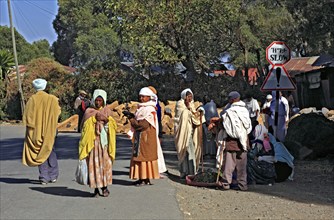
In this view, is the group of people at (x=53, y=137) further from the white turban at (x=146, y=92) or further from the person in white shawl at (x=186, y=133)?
the person in white shawl at (x=186, y=133)

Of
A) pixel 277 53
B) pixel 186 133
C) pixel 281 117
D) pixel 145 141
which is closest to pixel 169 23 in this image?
pixel 281 117

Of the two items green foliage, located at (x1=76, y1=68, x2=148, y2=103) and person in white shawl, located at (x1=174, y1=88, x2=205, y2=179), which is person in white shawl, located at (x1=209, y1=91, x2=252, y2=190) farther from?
green foliage, located at (x1=76, y1=68, x2=148, y2=103)

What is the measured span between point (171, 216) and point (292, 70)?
31.3m

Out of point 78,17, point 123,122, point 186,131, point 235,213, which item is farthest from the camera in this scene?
point 78,17

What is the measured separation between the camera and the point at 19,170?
13.1 m

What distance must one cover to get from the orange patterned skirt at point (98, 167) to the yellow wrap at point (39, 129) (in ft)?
5.73

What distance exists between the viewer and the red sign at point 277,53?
476 inches

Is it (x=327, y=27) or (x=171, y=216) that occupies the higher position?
(x=327, y=27)

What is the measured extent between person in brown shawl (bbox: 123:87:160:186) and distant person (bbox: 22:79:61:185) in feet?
4.95

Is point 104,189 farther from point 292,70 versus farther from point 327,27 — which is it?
point 292,70

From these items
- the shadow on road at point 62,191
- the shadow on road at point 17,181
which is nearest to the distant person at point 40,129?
the shadow on road at point 62,191

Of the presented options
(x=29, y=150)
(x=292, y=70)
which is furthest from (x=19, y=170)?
(x=292, y=70)

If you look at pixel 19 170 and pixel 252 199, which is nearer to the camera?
Result: pixel 252 199

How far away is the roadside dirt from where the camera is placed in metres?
8.30
